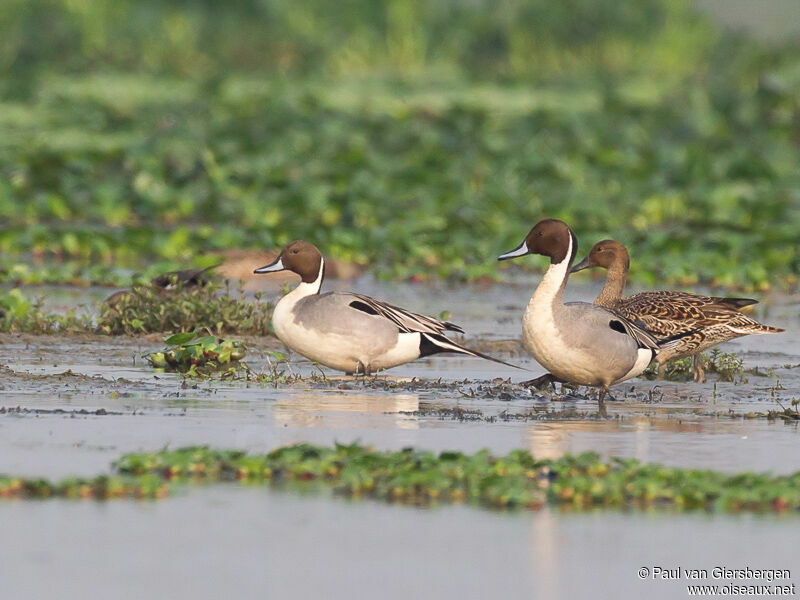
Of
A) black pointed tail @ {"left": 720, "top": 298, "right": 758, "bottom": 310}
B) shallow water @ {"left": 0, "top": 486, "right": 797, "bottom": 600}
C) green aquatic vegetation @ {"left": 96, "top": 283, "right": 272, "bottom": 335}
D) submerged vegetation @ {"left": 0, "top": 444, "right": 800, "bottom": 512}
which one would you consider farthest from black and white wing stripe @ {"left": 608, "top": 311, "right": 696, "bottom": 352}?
shallow water @ {"left": 0, "top": 486, "right": 797, "bottom": 600}

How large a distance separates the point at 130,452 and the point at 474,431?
1.81 m

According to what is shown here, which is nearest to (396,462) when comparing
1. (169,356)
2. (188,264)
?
(169,356)

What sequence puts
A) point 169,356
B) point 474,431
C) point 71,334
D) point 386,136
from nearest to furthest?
point 474,431, point 169,356, point 71,334, point 386,136

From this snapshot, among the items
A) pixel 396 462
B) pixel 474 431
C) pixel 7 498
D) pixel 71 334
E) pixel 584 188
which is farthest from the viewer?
pixel 584 188

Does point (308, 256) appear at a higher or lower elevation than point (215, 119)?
lower

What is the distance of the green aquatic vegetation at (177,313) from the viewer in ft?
39.6

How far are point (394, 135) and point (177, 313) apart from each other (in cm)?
1248

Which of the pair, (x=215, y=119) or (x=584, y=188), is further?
(x=215, y=119)

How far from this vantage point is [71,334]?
12258mm

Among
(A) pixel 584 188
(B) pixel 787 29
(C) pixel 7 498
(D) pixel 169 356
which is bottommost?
(C) pixel 7 498

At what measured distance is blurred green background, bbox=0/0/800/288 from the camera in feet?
60.3

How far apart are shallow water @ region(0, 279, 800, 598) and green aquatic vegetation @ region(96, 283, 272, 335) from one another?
0.18 m

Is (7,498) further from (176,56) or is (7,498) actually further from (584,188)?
(176,56)

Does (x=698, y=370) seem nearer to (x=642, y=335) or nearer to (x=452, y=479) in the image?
(x=642, y=335)
